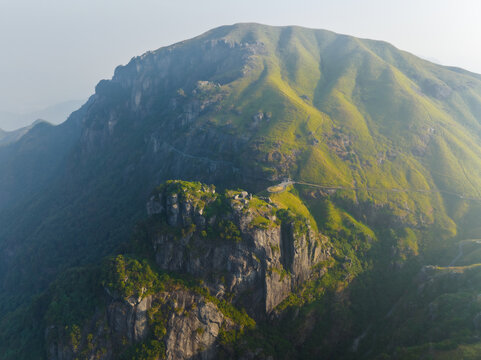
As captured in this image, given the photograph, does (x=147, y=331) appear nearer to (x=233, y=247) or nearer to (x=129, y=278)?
(x=129, y=278)

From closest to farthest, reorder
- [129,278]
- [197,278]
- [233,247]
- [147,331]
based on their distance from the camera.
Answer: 1. [147,331]
2. [129,278]
3. [197,278]
4. [233,247]

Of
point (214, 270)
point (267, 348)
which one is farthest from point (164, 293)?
point (267, 348)

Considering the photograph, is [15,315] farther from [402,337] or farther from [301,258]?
[402,337]

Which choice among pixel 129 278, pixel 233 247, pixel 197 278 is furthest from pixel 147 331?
pixel 233 247

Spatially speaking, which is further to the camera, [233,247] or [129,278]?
[233,247]

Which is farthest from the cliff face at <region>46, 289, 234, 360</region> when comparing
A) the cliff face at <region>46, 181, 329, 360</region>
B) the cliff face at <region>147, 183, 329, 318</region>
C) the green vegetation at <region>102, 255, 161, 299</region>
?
the cliff face at <region>147, 183, 329, 318</region>

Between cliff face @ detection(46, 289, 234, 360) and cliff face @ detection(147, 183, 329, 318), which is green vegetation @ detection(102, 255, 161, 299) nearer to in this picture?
cliff face @ detection(46, 289, 234, 360)
